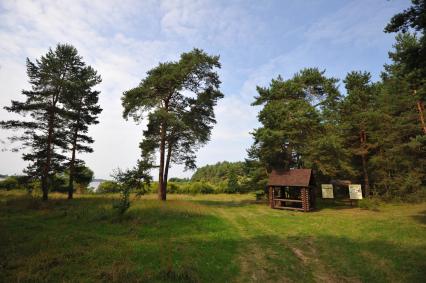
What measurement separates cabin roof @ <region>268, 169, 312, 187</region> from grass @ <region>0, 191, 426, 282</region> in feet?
22.1

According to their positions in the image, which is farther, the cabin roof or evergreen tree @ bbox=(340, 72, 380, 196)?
evergreen tree @ bbox=(340, 72, 380, 196)

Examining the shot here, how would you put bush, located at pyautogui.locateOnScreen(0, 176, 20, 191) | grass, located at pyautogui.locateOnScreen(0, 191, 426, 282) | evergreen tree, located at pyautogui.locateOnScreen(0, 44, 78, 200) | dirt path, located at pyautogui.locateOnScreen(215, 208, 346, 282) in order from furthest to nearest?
bush, located at pyautogui.locateOnScreen(0, 176, 20, 191) < evergreen tree, located at pyautogui.locateOnScreen(0, 44, 78, 200) < dirt path, located at pyautogui.locateOnScreen(215, 208, 346, 282) < grass, located at pyautogui.locateOnScreen(0, 191, 426, 282)

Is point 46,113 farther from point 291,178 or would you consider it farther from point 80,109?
point 291,178

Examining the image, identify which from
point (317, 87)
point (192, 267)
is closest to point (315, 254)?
point (192, 267)

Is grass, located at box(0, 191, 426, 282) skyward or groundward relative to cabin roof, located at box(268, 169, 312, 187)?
groundward

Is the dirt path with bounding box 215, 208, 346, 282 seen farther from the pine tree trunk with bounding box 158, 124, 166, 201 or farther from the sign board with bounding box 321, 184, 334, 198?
the sign board with bounding box 321, 184, 334, 198

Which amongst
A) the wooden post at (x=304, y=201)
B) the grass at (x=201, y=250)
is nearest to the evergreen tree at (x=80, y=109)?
the grass at (x=201, y=250)

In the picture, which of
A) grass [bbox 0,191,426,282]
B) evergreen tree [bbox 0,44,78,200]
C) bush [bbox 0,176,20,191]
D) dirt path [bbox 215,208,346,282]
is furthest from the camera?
bush [bbox 0,176,20,191]

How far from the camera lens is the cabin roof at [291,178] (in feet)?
76.0

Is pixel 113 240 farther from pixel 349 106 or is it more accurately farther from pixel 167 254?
pixel 349 106

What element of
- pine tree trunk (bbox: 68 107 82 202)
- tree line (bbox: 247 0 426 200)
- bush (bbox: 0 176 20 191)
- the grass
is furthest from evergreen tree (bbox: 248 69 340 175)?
bush (bbox: 0 176 20 191)

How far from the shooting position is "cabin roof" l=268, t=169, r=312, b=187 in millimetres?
23172

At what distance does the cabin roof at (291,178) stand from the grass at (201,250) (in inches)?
265

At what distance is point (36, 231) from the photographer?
12.0m
